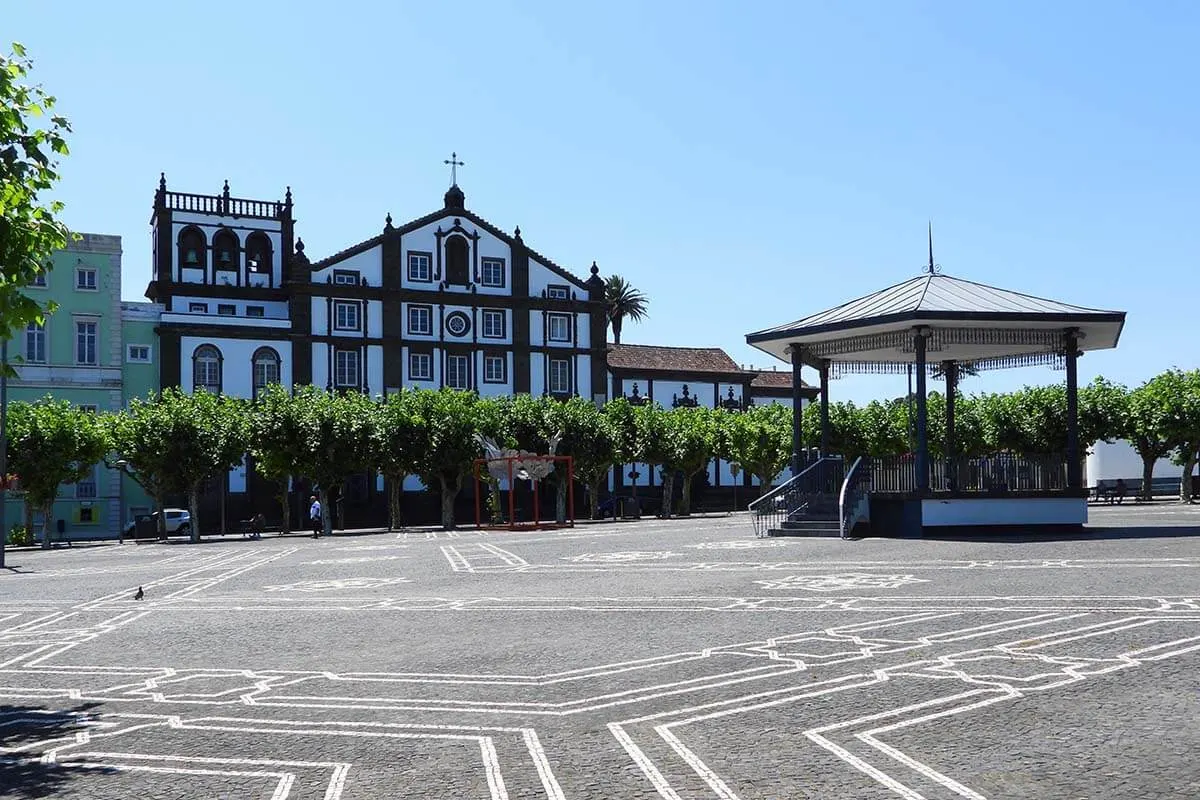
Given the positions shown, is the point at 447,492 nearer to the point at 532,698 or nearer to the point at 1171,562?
the point at 1171,562

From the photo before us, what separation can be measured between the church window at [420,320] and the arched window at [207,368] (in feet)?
33.1

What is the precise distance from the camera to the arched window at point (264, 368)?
2331 inches

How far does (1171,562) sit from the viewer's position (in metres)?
17.3

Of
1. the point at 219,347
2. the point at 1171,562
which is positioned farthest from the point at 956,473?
the point at 219,347

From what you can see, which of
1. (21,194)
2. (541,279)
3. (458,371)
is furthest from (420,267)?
(21,194)

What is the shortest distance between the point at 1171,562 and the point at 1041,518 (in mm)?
8631

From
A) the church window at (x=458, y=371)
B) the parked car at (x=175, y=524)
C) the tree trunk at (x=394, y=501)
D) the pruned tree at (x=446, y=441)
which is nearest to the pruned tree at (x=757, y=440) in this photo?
the church window at (x=458, y=371)

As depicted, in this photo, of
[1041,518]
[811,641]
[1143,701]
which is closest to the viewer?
[1143,701]

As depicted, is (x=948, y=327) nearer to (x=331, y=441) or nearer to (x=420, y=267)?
(x=331, y=441)

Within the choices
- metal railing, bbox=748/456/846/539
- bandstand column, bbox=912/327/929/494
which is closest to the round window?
metal railing, bbox=748/456/846/539

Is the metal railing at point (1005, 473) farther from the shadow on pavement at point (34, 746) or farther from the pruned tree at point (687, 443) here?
the pruned tree at point (687, 443)

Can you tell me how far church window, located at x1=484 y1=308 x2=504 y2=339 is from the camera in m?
64.7

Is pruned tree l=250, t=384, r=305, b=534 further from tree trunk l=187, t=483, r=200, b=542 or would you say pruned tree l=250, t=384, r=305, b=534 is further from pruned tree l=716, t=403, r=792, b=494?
pruned tree l=716, t=403, r=792, b=494

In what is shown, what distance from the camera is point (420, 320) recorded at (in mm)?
63219
